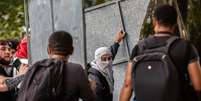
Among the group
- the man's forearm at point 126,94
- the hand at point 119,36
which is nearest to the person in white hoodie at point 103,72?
the hand at point 119,36

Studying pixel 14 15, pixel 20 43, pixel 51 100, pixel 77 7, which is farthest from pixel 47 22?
pixel 14 15

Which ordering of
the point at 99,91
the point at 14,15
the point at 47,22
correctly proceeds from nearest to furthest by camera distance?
the point at 99,91 < the point at 47,22 < the point at 14,15

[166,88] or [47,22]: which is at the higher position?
[47,22]

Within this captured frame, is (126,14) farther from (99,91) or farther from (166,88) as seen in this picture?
(166,88)

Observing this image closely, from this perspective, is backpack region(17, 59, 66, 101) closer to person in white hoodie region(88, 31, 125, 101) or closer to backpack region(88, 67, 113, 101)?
person in white hoodie region(88, 31, 125, 101)

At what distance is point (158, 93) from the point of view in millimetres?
5641

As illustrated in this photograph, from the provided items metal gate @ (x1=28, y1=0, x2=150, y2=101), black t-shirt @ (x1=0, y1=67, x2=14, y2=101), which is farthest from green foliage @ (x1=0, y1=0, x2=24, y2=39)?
black t-shirt @ (x1=0, y1=67, x2=14, y2=101)

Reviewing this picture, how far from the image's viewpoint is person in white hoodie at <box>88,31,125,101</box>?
324 inches

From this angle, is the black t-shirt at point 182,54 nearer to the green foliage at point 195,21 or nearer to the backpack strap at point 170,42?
the backpack strap at point 170,42

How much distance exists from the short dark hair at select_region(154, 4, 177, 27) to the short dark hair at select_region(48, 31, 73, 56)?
0.79 m

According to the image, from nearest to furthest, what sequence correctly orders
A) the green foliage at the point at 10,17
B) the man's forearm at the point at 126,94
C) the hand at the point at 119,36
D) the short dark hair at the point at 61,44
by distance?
the short dark hair at the point at 61,44
the man's forearm at the point at 126,94
the hand at the point at 119,36
the green foliage at the point at 10,17

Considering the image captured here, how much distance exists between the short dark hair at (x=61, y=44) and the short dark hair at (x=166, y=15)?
79 centimetres

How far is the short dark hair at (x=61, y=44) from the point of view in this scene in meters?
5.81

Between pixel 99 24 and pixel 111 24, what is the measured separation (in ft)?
0.66
